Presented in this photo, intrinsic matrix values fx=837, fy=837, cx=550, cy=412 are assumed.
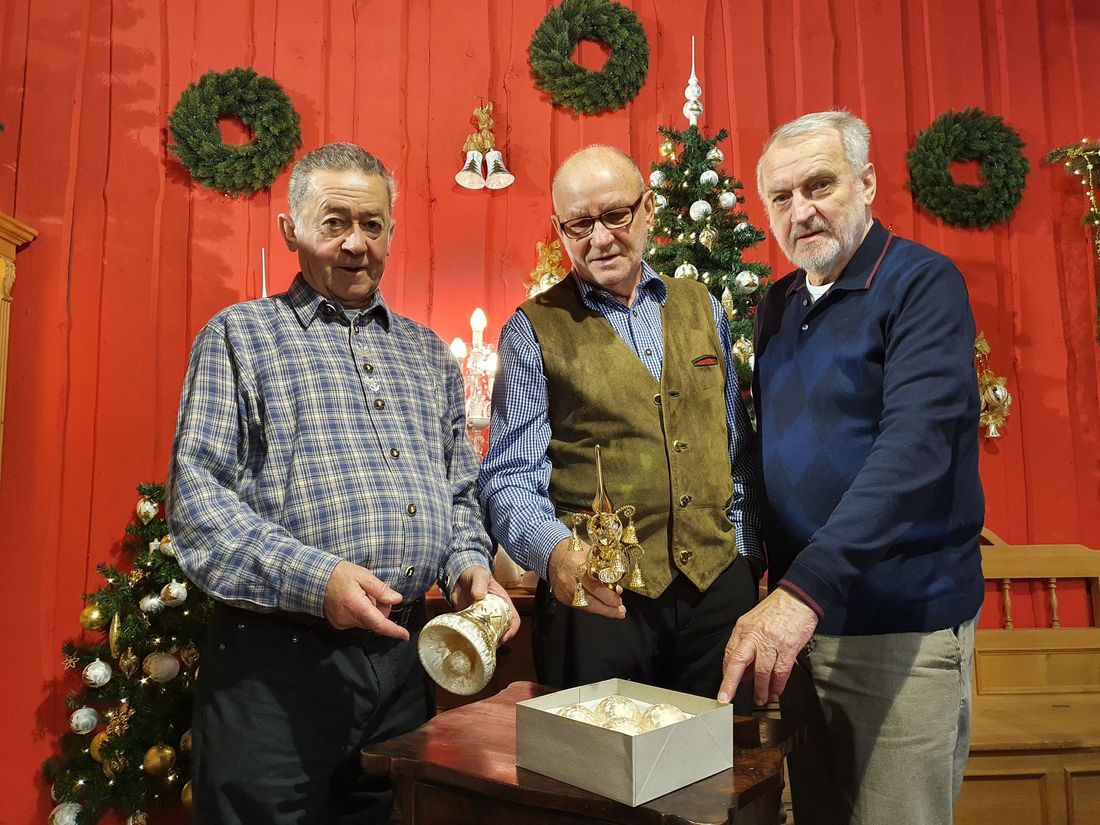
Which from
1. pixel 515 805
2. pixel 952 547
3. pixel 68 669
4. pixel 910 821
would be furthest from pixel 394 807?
pixel 68 669

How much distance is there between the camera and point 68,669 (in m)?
3.25

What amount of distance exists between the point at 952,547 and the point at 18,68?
397cm

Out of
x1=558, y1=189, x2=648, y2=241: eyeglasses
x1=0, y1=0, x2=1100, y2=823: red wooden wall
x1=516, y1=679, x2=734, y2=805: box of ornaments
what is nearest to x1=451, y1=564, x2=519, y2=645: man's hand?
x1=516, y1=679, x2=734, y2=805: box of ornaments

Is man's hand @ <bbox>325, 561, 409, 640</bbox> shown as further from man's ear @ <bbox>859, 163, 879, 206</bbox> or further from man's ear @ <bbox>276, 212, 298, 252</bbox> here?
man's ear @ <bbox>859, 163, 879, 206</bbox>

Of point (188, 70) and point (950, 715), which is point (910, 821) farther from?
point (188, 70)

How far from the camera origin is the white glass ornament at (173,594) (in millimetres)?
2896

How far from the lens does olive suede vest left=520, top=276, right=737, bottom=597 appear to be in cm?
172

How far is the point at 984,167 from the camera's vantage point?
402cm

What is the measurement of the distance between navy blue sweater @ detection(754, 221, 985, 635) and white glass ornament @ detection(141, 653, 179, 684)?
2.17 m

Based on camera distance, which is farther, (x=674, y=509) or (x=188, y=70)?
(x=188, y=70)

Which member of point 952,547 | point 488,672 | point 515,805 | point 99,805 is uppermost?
point 952,547

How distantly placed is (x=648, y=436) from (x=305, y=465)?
0.69 meters

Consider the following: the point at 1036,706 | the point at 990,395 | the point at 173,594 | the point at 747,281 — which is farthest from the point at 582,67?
the point at 1036,706

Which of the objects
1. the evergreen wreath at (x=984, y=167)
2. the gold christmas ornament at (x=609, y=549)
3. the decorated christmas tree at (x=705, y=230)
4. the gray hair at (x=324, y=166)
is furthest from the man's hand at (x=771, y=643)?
the evergreen wreath at (x=984, y=167)
